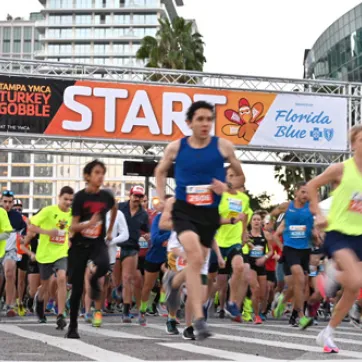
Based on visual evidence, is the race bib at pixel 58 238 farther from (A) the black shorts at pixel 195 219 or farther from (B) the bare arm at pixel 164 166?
(A) the black shorts at pixel 195 219

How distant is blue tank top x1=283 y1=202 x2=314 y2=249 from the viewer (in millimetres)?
11969

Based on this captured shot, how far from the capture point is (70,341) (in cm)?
790

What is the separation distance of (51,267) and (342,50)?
1967 inches

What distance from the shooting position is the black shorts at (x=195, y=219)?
23.5 ft

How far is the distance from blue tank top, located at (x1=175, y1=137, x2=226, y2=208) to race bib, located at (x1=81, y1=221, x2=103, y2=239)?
182 cm

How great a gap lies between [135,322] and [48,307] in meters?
3.65

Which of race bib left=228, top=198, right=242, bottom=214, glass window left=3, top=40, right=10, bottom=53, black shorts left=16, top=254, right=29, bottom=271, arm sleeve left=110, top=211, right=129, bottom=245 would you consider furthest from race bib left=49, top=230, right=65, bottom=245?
glass window left=3, top=40, right=10, bottom=53

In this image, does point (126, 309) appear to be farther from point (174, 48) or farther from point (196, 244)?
point (174, 48)

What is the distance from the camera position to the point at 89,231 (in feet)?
29.2

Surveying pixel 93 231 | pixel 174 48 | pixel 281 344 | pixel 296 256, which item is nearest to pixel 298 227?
pixel 296 256

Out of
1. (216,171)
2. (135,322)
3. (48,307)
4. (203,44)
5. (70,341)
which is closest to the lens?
(216,171)

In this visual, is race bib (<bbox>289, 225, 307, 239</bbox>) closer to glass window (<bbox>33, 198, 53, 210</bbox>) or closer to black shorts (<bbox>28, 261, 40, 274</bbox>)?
black shorts (<bbox>28, 261, 40, 274</bbox>)

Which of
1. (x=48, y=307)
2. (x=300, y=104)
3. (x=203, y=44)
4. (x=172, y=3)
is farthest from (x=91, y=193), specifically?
(x=172, y=3)

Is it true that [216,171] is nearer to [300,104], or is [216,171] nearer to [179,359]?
[179,359]
